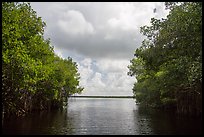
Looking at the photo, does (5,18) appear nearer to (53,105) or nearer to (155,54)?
(155,54)

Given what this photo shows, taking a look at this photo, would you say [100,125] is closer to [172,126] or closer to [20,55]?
[172,126]

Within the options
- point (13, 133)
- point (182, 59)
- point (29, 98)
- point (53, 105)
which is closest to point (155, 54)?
point (182, 59)

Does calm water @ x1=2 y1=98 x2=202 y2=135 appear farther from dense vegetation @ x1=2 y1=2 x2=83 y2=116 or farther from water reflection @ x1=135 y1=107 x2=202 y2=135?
dense vegetation @ x1=2 y1=2 x2=83 y2=116

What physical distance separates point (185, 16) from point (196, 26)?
1342 mm

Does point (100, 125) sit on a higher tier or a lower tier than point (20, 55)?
lower

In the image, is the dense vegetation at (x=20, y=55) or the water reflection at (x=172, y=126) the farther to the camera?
the water reflection at (x=172, y=126)

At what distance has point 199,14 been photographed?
62.2 ft

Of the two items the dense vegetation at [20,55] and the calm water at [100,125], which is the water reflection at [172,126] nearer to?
the calm water at [100,125]

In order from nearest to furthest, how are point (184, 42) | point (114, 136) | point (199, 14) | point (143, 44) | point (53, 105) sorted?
1. point (199, 14)
2. point (184, 42)
3. point (114, 136)
4. point (143, 44)
5. point (53, 105)

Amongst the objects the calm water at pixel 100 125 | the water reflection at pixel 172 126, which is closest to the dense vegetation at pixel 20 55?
the calm water at pixel 100 125

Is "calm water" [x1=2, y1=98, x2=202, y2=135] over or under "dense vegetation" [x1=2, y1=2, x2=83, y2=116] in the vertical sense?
under

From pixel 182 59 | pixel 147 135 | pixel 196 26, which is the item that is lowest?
pixel 147 135

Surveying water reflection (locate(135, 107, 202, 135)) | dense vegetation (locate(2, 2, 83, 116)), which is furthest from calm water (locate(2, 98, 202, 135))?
dense vegetation (locate(2, 2, 83, 116))

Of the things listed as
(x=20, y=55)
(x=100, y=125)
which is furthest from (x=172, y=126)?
(x=20, y=55)
